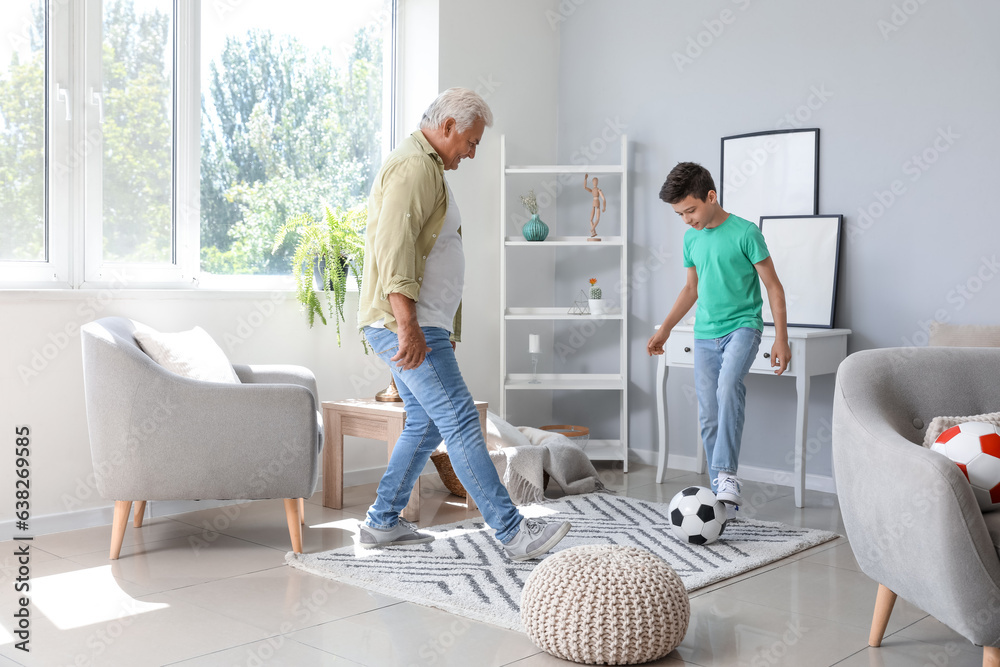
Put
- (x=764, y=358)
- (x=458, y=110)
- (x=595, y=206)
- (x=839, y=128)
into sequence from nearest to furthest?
(x=458, y=110)
(x=764, y=358)
(x=839, y=128)
(x=595, y=206)

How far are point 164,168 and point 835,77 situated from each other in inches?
115

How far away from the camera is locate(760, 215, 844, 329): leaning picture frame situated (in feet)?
13.3

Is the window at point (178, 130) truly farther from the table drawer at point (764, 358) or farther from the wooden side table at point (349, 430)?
the table drawer at point (764, 358)

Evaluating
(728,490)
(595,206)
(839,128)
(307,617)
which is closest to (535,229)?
(595,206)

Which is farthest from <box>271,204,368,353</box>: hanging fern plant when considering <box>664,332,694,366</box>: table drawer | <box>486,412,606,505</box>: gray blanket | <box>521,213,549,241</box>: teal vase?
<box>664,332,694,366</box>: table drawer

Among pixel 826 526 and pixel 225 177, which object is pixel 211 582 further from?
pixel 826 526

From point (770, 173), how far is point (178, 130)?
2.64 meters

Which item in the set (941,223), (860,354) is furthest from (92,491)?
(941,223)

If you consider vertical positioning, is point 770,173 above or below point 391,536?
above

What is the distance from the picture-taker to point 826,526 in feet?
11.4

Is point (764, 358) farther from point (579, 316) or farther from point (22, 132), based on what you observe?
point (22, 132)

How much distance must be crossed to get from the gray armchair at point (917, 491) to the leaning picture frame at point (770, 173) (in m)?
1.94

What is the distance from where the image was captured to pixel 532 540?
2.75 meters

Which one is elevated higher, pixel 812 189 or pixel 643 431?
pixel 812 189
